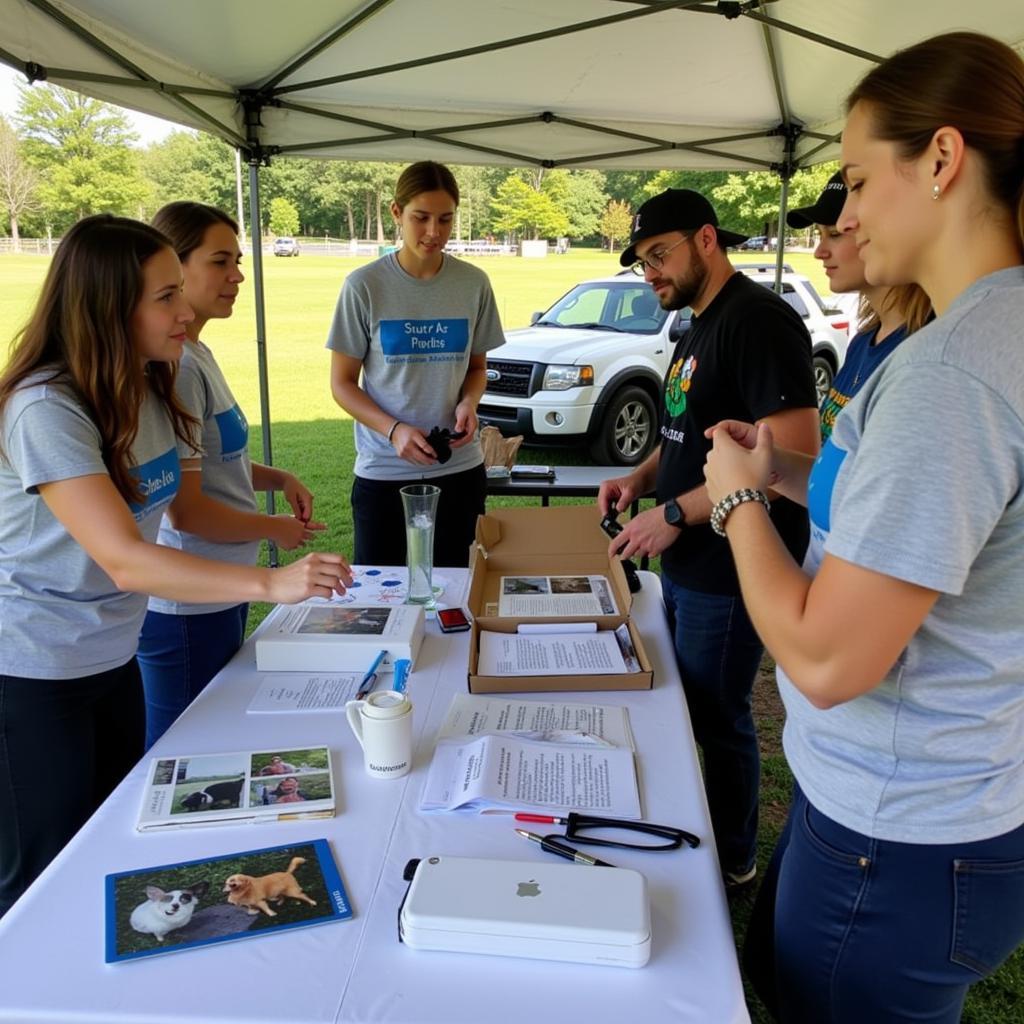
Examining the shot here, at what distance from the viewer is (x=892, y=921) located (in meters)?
1.01

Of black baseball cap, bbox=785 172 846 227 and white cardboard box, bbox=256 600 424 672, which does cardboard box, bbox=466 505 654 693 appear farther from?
black baseball cap, bbox=785 172 846 227

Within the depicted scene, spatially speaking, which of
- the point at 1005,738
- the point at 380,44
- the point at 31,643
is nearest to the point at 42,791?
the point at 31,643

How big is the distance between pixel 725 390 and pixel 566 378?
513 centimetres

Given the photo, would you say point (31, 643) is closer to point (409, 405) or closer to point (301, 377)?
point (409, 405)

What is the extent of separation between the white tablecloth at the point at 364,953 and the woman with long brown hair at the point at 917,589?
0.19 metres

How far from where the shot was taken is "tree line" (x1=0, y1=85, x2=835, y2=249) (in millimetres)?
21108

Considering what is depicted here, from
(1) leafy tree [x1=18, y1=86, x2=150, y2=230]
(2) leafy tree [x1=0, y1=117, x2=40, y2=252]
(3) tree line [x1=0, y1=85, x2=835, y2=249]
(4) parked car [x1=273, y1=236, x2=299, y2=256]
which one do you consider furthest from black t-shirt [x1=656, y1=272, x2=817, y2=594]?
(4) parked car [x1=273, y1=236, x2=299, y2=256]

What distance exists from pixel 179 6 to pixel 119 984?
2844 mm

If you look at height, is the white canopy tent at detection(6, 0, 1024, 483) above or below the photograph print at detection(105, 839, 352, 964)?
above

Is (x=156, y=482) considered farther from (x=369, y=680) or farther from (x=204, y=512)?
(x=369, y=680)

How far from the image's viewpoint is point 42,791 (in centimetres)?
150

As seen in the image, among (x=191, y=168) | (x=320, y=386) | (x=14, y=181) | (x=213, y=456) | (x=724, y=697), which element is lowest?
(x=320, y=386)

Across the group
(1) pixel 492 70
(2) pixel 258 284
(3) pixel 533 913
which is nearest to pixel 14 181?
(2) pixel 258 284

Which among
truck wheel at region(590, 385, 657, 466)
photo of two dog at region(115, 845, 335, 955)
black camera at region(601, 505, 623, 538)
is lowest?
truck wheel at region(590, 385, 657, 466)
